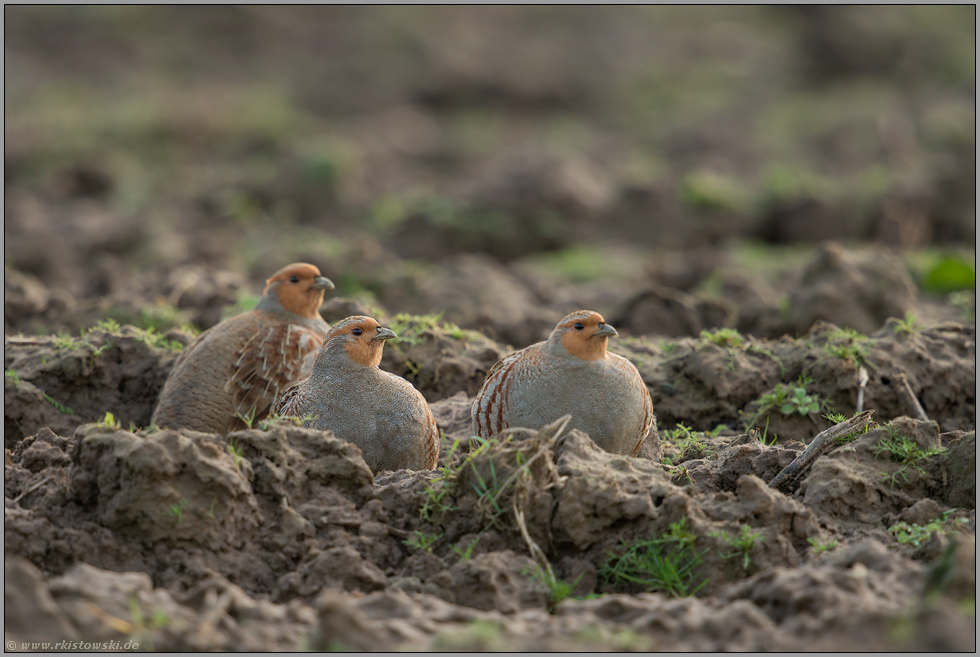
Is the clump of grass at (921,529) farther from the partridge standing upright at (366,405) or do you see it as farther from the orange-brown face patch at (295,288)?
the orange-brown face patch at (295,288)

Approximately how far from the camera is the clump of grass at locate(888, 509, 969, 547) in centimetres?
357

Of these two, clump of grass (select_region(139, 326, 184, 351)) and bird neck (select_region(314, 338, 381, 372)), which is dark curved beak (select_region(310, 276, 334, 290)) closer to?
clump of grass (select_region(139, 326, 184, 351))

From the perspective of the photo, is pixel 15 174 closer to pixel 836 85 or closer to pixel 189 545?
pixel 189 545

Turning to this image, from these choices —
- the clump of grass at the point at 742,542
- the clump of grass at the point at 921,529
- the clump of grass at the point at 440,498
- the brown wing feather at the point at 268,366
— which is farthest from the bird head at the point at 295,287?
the clump of grass at the point at 921,529

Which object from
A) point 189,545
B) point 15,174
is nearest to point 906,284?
point 189,545

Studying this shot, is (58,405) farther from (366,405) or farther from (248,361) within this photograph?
(366,405)

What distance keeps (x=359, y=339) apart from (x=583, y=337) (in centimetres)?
112

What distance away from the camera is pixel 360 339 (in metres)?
4.75

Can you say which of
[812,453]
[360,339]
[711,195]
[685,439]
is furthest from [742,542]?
[711,195]

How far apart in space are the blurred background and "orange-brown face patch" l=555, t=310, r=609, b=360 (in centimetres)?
266

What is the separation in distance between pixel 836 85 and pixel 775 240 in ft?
34.9

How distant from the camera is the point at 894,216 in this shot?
40.1 ft

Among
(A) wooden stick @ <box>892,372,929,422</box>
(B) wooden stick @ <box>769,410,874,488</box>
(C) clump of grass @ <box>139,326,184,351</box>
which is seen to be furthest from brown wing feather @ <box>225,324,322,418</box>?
(A) wooden stick @ <box>892,372,929,422</box>

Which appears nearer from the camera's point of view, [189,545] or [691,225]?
[189,545]
